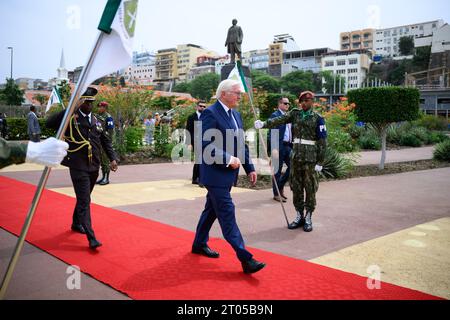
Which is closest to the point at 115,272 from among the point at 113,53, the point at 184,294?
the point at 184,294

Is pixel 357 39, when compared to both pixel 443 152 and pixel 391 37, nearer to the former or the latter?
pixel 391 37

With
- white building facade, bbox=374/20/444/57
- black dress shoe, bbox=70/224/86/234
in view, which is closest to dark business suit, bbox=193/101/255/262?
black dress shoe, bbox=70/224/86/234

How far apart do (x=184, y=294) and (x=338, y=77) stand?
11352 cm

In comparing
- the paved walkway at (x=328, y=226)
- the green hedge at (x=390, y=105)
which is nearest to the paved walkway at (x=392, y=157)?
the green hedge at (x=390, y=105)

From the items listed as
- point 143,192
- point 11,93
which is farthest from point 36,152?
point 11,93

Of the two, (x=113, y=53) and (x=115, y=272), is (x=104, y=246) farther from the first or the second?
(x=113, y=53)

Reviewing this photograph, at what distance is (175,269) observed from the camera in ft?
13.1

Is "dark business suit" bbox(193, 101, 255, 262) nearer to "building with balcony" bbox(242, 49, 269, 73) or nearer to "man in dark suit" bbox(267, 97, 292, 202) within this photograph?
"man in dark suit" bbox(267, 97, 292, 202)

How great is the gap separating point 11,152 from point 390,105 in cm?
1231

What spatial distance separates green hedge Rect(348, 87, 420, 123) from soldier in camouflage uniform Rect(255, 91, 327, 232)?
321 inches

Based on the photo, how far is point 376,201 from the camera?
8016mm
